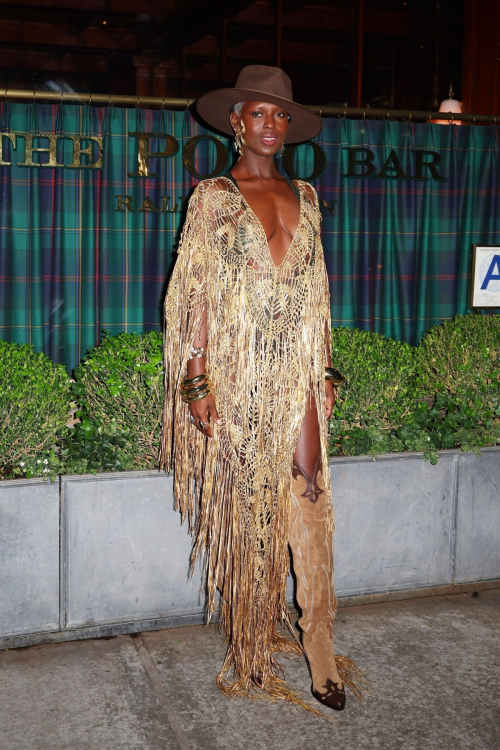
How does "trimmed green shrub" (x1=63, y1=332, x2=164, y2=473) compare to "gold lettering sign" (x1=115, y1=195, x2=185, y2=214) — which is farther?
"gold lettering sign" (x1=115, y1=195, x2=185, y2=214)

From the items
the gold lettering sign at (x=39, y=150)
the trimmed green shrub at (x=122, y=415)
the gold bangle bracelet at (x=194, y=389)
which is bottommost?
the trimmed green shrub at (x=122, y=415)

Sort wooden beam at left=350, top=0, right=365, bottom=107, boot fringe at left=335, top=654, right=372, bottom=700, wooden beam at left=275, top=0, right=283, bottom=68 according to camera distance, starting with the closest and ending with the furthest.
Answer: boot fringe at left=335, top=654, right=372, bottom=700 → wooden beam at left=275, top=0, right=283, bottom=68 → wooden beam at left=350, top=0, right=365, bottom=107

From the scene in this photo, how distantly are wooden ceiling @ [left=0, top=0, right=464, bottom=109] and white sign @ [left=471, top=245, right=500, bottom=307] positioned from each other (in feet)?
6.44

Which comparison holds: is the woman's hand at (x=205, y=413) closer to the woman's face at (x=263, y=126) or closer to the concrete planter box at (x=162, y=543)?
the concrete planter box at (x=162, y=543)

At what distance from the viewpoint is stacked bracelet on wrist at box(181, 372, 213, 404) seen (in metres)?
2.25

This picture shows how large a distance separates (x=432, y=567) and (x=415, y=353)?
107cm

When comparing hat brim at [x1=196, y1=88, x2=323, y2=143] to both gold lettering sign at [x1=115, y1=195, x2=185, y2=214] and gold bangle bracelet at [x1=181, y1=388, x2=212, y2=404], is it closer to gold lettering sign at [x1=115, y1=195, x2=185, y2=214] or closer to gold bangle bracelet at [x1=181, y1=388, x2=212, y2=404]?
gold bangle bracelet at [x1=181, y1=388, x2=212, y2=404]

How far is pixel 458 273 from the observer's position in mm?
4598

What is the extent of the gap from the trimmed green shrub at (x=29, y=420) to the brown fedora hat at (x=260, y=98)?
3.48ft

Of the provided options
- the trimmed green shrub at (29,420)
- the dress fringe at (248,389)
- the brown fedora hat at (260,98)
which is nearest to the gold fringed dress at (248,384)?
the dress fringe at (248,389)

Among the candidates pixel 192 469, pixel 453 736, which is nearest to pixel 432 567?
pixel 453 736

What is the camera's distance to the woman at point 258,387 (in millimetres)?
2283

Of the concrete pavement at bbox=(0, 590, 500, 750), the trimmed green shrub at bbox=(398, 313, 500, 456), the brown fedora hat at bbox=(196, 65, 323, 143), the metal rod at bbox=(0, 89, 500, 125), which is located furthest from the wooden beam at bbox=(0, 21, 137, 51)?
the concrete pavement at bbox=(0, 590, 500, 750)

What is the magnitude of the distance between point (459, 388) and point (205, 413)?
4.70 feet
